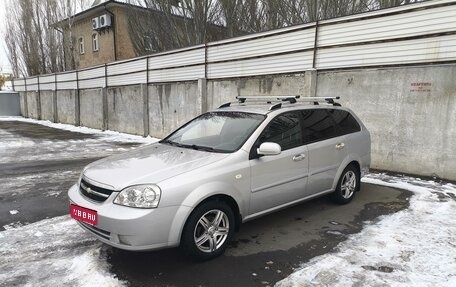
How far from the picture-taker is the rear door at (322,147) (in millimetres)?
4660

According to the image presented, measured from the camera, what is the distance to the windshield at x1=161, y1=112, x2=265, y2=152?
4.13 meters

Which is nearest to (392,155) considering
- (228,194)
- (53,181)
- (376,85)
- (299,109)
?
(376,85)

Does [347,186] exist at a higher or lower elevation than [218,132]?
lower

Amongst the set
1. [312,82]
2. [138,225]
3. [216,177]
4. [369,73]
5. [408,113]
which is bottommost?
[138,225]

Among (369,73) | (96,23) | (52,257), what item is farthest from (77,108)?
(52,257)

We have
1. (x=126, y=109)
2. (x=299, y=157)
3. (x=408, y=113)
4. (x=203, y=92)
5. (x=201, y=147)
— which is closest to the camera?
(x=201, y=147)

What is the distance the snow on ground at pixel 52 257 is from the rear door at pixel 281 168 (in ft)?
5.59

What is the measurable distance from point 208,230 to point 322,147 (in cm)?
207

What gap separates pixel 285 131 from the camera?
444 centimetres

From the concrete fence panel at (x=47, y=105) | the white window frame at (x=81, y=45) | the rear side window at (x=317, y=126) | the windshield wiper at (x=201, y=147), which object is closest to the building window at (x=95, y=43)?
the white window frame at (x=81, y=45)

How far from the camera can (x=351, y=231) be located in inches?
172

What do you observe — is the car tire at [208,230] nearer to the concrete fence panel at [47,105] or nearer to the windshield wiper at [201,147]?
the windshield wiper at [201,147]

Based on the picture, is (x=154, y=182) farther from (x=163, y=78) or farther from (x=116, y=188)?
(x=163, y=78)

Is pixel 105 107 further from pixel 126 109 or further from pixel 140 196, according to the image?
pixel 140 196
